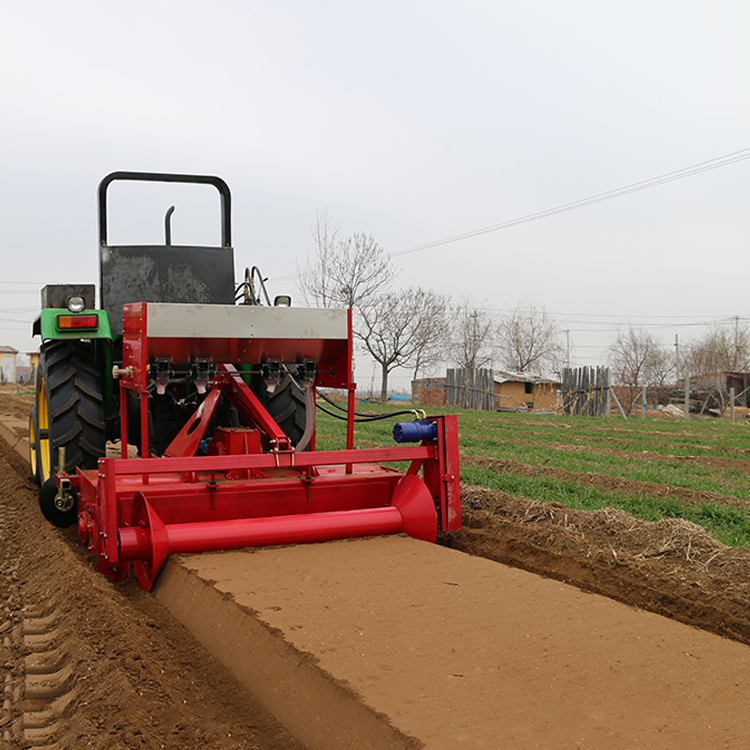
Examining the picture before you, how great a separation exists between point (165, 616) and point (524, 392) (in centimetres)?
3387

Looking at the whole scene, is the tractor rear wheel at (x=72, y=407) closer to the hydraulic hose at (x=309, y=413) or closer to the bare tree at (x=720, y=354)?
Result: the hydraulic hose at (x=309, y=413)

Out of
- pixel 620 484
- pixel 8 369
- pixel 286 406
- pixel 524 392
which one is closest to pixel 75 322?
pixel 286 406

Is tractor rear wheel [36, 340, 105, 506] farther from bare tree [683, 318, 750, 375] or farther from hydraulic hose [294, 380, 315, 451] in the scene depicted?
bare tree [683, 318, 750, 375]

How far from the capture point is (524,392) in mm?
36344

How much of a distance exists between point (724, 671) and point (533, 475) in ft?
17.5

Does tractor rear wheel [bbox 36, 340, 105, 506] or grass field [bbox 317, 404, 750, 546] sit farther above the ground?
tractor rear wheel [bbox 36, 340, 105, 506]

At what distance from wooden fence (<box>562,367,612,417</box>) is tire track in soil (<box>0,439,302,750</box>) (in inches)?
986

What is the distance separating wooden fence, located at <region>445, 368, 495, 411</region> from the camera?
31.5 metres

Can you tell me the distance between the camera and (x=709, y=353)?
52.4 meters

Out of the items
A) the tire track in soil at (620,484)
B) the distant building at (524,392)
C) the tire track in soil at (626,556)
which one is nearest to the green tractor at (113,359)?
the tire track in soil at (626,556)

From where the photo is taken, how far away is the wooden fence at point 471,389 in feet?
103

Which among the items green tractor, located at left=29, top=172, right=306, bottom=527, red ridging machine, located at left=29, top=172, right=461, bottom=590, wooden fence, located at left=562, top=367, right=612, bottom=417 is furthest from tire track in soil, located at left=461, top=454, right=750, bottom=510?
wooden fence, located at left=562, top=367, right=612, bottom=417

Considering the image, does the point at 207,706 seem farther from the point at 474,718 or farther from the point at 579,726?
the point at 579,726

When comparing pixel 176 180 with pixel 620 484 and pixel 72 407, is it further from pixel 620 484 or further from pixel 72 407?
pixel 620 484
